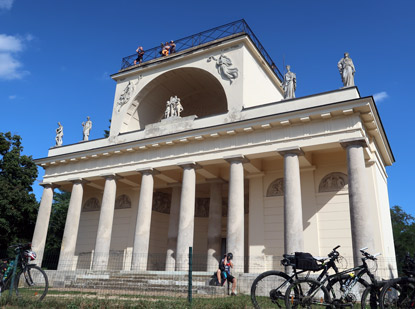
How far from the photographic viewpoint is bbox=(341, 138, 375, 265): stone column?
14.0m

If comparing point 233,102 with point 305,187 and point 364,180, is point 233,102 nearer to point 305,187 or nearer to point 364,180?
point 305,187

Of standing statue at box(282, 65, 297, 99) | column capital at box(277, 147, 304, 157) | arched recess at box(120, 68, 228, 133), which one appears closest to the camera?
column capital at box(277, 147, 304, 157)

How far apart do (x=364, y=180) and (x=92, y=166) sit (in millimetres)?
16055

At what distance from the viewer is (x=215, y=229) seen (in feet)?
69.2

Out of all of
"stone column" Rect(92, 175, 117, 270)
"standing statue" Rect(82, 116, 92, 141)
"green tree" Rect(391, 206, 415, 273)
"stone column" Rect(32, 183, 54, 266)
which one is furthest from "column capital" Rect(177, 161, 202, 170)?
"green tree" Rect(391, 206, 415, 273)

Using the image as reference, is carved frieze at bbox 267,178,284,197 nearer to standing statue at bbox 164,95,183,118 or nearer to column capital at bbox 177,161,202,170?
column capital at bbox 177,161,202,170

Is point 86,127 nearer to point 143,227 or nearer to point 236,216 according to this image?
point 143,227

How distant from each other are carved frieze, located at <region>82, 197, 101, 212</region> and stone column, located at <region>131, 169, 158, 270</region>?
7686 mm

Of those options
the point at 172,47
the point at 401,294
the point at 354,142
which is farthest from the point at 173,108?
the point at 401,294

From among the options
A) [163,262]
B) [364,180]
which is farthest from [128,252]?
[364,180]

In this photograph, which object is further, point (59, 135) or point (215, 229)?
point (59, 135)

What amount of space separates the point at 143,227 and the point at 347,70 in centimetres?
1329

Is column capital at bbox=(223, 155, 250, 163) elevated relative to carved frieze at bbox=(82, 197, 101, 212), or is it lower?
elevated

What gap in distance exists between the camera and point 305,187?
19172 mm
